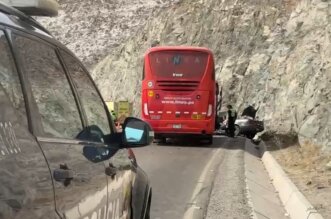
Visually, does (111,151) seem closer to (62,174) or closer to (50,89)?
Result: (50,89)

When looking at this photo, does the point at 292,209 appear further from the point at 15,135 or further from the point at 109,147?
the point at 15,135

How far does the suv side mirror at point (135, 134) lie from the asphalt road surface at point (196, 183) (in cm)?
417

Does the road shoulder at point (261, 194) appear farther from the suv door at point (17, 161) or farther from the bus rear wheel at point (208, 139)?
the bus rear wheel at point (208, 139)

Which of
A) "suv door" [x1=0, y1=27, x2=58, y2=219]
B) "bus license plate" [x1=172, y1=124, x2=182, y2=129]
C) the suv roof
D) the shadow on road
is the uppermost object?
the suv roof

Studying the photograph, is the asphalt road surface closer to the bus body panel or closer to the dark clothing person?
the bus body panel

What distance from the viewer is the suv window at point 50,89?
2998mm

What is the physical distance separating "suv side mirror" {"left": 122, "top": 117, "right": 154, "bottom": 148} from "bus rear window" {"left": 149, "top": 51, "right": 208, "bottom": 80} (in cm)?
1690

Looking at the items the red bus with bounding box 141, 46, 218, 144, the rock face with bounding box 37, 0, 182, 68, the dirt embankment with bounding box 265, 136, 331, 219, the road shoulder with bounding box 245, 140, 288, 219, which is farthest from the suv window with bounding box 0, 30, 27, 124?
the rock face with bounding box 37, 0, 182, 68

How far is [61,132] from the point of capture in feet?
10.7

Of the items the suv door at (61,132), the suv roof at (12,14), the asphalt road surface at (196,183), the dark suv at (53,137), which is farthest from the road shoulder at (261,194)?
the suv roof at (12,14)

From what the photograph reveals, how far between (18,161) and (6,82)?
1.31 ft

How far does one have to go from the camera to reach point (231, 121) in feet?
89.0

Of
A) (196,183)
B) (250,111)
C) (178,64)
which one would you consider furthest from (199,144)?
(250,111)

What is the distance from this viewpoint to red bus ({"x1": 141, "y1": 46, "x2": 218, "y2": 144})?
2128 cm
